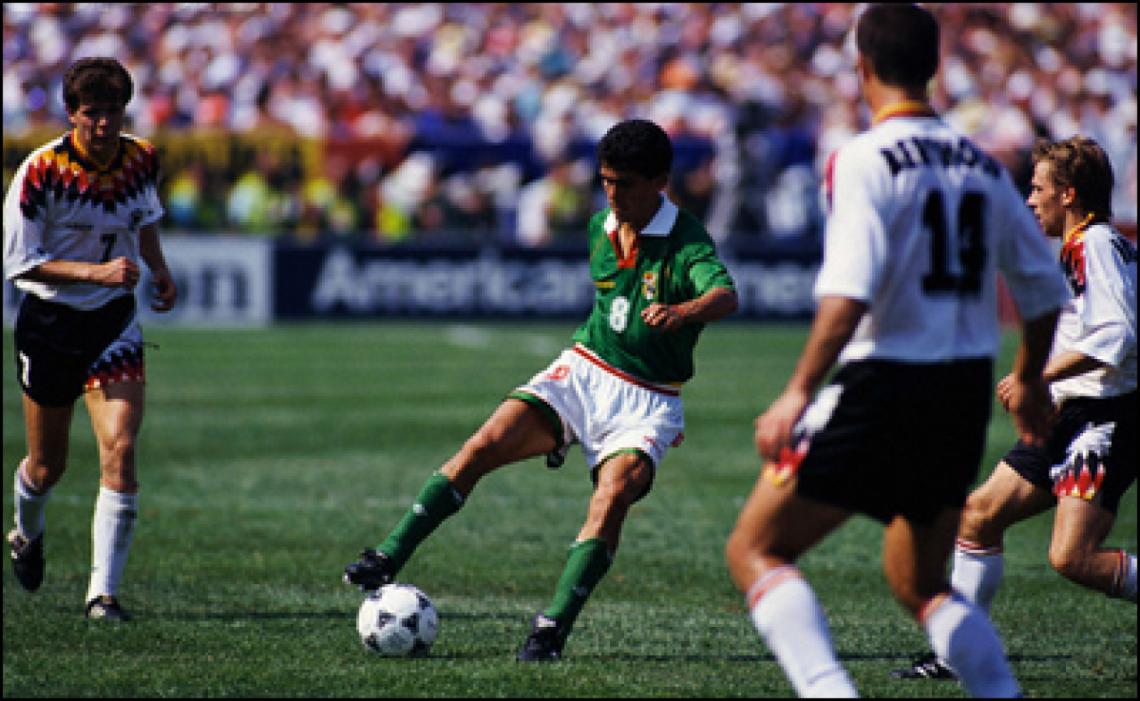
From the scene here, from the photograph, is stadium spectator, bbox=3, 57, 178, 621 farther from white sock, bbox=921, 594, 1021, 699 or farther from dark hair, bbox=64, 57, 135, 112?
white sock, bbox=921, 594, 1021, 699

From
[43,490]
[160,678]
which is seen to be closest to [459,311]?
[43,490]

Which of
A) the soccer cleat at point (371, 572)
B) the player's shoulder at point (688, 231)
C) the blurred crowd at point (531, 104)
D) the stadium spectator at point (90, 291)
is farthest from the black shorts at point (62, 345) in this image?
the blurred crowd at point (531, 104)

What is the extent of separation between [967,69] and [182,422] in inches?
629

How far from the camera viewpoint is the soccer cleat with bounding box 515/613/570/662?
6.65m

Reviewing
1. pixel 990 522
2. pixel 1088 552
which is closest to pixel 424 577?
pixel 990 522

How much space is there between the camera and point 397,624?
6801mm

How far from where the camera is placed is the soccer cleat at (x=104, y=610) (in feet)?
24.7

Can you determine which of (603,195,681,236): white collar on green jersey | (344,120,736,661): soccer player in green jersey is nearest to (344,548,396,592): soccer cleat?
(344,120,736,661): soccer player in green jersey

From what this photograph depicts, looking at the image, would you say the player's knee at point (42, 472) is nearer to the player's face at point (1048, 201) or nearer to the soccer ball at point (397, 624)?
the soccer ball at point (397, 624)

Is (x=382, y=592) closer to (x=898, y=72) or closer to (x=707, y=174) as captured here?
(x=898, y=72)

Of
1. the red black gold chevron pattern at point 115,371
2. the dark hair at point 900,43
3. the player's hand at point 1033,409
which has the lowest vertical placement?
the red black gold chevron pattern at point 115,371

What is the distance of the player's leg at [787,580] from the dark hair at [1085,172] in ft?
6.90

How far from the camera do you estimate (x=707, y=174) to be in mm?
25531

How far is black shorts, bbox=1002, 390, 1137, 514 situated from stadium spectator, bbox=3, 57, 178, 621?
3.75m
